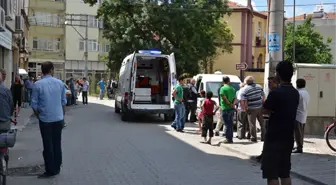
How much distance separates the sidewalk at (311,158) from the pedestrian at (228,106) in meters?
0.32

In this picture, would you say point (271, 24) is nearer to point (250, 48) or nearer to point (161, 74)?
point (161, 74)

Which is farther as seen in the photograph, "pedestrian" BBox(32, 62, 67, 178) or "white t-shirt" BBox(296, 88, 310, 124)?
"white t-shirt" BBox(296, 88, 310, 124)

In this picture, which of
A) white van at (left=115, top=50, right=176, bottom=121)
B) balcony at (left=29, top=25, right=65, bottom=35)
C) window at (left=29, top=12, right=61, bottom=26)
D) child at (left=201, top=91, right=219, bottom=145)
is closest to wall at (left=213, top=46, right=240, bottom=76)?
balcony at (left=29, top=25, right=65, bottom=35)

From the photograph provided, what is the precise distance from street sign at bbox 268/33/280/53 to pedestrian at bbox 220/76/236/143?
57.5 inches

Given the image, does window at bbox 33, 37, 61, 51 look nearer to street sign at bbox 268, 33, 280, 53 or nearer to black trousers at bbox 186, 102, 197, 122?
black trousers at bbox 186, 102, 197, 122

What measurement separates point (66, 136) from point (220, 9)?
2248 cm

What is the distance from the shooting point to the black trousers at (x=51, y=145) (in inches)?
323

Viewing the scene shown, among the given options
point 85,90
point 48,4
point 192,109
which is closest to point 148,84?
point 192,109

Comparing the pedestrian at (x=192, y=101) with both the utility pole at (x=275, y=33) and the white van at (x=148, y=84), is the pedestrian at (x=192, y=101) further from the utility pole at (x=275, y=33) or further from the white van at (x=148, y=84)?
the utility pole at (x=275, y=33)

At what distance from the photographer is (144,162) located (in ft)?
32.8

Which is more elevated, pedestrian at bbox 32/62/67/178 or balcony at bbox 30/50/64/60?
balcony at bbox 30/50/64/60

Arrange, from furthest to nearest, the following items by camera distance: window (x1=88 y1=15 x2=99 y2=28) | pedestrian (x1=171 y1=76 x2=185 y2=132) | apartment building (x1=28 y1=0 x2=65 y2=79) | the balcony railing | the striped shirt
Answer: window (x1=88 y1=15 x2=99 y2=28) < the balcony railing < apartment building (x1=28 y1=0 x2=65 y2=79) < pedestrian (x1=171 y1=76 x2=185 y2=132) < the striped shirt

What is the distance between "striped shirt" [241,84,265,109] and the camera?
1255cm

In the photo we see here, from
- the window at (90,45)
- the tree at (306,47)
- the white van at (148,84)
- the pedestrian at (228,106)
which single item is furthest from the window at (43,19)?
the pedestrian at (228,106)
